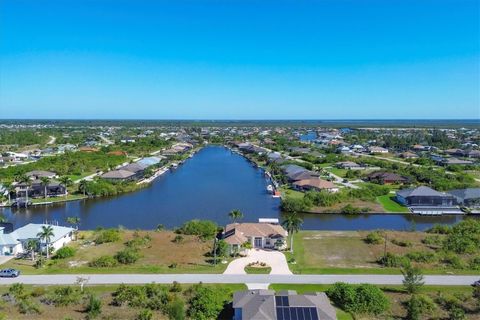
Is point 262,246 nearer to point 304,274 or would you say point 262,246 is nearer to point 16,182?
point 304,274

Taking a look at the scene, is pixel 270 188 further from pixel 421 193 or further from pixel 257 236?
pixel 257 236

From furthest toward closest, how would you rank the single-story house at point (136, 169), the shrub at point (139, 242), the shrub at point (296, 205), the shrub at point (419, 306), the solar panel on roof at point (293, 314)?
1. the single-story house at point (136, 169)
2. the shrub at point (296, 205)
3. the shrub at point (139, 242)
4. the shrub at point (419, 306)
5. the solar panel on roof at point (293, 314)

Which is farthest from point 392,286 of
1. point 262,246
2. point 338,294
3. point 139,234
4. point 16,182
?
point 16,182

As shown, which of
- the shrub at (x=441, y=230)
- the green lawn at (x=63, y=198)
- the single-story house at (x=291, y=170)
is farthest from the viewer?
the single-story house at (x=291, y=170)

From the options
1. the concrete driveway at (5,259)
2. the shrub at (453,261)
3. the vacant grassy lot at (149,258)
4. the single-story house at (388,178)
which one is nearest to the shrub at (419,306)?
the shrub at (453,261)

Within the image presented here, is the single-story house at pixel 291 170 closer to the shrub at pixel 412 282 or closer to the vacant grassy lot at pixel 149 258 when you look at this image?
the vacant grassy lot at pixel 149 258

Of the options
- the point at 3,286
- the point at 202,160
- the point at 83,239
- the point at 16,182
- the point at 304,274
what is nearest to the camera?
the point at 3,286
